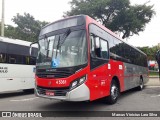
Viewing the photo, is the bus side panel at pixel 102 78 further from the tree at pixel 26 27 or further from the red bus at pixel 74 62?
the tree at pixel 26 27

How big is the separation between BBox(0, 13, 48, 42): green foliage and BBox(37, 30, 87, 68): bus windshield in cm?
3664

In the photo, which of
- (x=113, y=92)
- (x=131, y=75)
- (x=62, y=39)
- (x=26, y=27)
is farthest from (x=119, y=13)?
A: (x=62, y=39)

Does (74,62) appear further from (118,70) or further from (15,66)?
(15,66)

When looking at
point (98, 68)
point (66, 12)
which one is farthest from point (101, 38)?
point (66, 12)

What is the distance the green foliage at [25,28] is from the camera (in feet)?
144

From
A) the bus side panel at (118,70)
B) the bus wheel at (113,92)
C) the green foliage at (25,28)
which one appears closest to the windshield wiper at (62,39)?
the bus side panel at (118,70)

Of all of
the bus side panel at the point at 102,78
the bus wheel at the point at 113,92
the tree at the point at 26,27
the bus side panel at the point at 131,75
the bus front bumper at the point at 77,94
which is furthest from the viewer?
the tree at the point at 26,27

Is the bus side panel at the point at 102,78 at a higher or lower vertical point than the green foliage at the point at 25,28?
lower

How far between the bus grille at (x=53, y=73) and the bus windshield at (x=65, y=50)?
0.63 ft

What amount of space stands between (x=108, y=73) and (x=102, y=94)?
1.11m

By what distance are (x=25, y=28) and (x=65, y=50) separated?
39086 millimetres

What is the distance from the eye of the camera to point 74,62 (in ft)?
24.3

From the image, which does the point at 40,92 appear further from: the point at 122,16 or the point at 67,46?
the point at 122,16

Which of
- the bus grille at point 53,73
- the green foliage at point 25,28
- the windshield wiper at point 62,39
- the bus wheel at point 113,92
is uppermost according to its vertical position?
the green foliage at point 25,28
